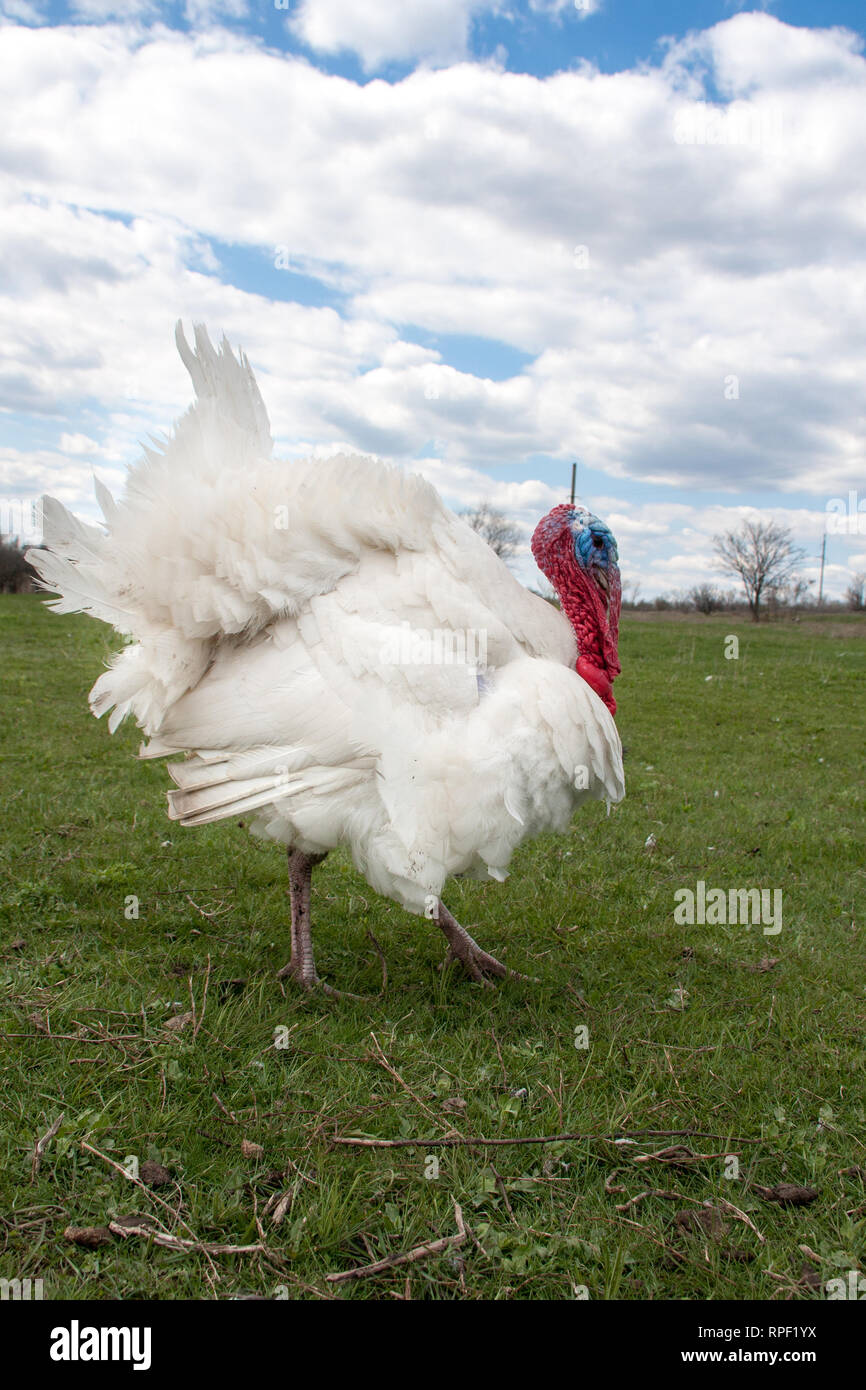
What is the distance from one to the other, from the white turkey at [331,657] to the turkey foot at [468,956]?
0.38 feet

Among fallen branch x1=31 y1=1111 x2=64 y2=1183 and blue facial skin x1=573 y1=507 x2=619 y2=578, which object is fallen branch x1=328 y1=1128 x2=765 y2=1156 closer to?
fallen branch x1=31 y1=1111 x2=64 y2=1183

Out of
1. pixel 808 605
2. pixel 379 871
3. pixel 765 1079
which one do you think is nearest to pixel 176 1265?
pixel 379 871

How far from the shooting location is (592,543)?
173 inches

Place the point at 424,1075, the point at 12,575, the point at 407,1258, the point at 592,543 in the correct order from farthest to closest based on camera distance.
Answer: the point at 12,575 < the point at 592,543 < the point at 424,1075 < the point at 407,1258

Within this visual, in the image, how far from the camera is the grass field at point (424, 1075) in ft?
8.44

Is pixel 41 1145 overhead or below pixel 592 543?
below

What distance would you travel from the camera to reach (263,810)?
3791 mm

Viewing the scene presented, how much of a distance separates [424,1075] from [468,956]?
99 cm

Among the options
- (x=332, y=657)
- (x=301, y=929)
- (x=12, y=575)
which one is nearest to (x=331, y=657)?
(x=332, y=657)

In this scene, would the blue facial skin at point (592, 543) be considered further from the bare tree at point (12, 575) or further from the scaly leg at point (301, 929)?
the bare tree at point (12, 575)

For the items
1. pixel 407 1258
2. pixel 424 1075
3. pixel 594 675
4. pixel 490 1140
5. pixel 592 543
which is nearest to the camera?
pixel 407 1258

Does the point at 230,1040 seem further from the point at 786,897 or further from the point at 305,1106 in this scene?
the point at 786,897

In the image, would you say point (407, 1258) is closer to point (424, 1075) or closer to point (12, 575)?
point (424, 1075)

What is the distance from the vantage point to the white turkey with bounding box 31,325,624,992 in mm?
3537
